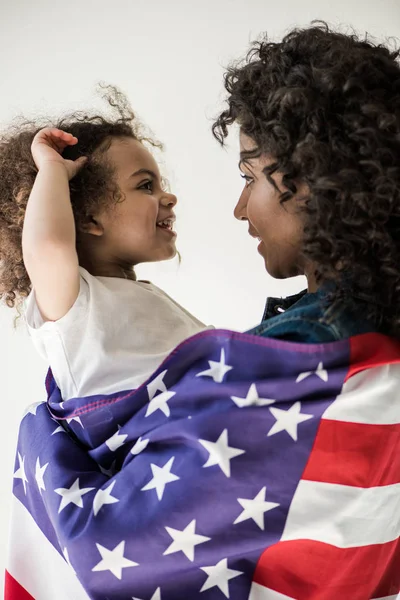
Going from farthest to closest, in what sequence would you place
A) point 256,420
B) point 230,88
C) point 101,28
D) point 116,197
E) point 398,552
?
1. point 101,28
2. point 116,197
3. point 230,88
4. point 398,552
5. point 256,420

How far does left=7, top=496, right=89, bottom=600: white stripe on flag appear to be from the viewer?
1006 millimetres

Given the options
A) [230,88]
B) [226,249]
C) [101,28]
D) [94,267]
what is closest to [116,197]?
[94,267]

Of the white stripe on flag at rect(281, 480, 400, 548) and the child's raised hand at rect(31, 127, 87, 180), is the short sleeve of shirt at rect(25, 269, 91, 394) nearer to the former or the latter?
the child's raised hand at rect(31, 127, 87, 180)

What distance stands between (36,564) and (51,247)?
445mm

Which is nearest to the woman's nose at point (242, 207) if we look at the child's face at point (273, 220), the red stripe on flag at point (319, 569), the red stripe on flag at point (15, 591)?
the child's face at point (273, 220)

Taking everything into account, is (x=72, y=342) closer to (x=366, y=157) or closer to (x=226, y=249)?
(x=366, y=157)

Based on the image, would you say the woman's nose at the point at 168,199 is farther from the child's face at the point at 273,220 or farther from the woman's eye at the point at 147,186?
the child's face at the point at 273,220

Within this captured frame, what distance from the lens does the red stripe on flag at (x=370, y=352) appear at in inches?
33.4

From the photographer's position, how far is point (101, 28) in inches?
80.4

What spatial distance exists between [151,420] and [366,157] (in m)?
0.40

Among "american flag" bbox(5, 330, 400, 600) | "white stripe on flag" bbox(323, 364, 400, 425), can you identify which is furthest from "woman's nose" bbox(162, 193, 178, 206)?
"white stripe on flag" bbox(323, 364, 400, 425)

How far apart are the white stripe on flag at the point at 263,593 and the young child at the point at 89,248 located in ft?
0.95

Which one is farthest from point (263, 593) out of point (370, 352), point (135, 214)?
point (135, 214)

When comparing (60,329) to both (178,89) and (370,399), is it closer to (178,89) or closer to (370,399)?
(370,399)
